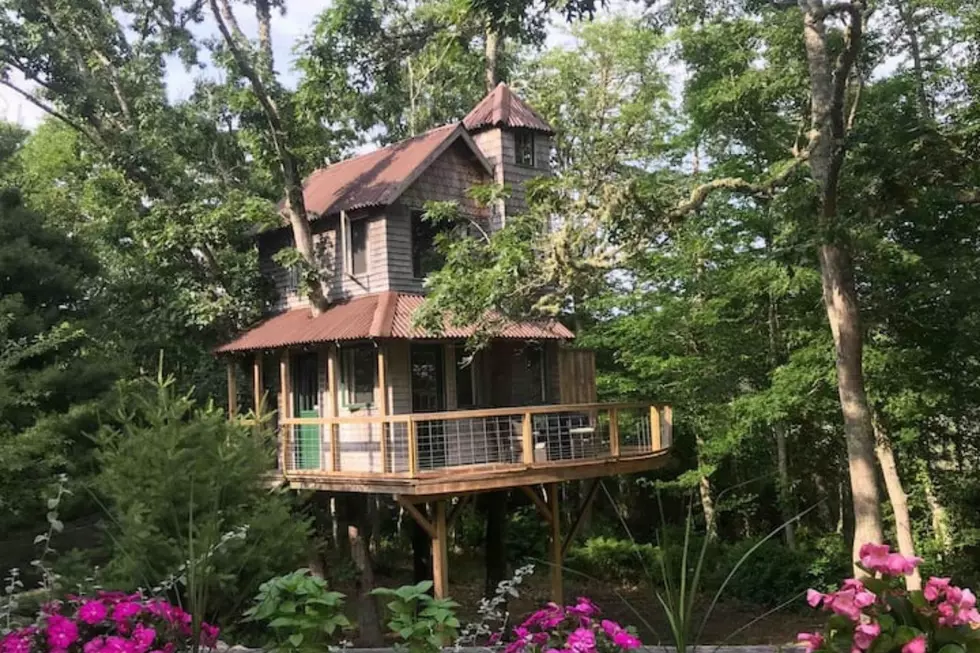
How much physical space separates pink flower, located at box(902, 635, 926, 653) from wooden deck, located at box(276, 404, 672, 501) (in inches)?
309

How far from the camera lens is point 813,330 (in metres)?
14.5

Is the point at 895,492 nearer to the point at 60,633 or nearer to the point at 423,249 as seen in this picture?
the point at 423,249

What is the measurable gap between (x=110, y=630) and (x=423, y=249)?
11486 millimetres

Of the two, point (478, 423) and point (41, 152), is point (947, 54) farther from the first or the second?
point (41, 152)

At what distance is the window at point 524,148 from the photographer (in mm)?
15414

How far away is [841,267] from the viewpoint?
32.5 ft

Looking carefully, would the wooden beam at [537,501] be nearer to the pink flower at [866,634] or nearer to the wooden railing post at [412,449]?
the wooden railing post at [412,449]

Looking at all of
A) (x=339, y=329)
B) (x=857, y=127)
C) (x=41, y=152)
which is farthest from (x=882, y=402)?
(x=41, y=152)

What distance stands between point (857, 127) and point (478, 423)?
6.77 m

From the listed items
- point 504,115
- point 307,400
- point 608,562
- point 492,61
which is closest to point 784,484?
point 608,562

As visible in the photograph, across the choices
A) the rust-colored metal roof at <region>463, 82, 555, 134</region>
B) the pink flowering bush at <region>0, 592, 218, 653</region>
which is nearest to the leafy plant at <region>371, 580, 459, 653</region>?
the pink flowering bush at <region>0, 592, 218, 653</region>

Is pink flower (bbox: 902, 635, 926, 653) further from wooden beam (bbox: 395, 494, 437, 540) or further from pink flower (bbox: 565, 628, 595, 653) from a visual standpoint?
wooden beam (bbox: 395, 494, 437, 540)

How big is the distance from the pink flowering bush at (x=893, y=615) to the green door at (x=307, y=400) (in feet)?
39.3

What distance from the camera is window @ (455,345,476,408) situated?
46.2ft
